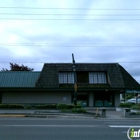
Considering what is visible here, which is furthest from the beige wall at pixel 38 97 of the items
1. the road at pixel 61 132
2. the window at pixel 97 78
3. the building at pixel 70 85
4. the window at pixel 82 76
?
the road at pixel 61 132

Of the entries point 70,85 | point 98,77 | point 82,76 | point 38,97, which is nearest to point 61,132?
point 70,85

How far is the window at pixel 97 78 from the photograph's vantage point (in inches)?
1550

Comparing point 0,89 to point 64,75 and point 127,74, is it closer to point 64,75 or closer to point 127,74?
point 64,75

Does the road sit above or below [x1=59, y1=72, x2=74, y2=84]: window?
below

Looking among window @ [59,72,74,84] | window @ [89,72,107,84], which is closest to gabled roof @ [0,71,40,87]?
window @ [59,72,74,84]

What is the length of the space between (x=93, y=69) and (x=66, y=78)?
4.27 meters

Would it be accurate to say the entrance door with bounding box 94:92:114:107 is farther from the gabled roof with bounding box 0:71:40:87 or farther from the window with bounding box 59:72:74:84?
the gabled roof with bounding box 0:71:40:87

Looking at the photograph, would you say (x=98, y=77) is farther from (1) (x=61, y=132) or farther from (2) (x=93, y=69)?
(1) (x=61, y=132)

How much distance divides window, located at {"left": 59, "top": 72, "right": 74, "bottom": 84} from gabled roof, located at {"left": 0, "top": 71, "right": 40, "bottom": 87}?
13.1 ft

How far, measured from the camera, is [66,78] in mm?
39531

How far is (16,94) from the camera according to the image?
3931 centimetres

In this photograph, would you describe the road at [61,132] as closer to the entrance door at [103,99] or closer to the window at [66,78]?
the window at [66,78]

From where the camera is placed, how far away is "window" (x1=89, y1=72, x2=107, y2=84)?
39381 millimetres

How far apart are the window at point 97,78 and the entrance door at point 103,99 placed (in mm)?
1811
